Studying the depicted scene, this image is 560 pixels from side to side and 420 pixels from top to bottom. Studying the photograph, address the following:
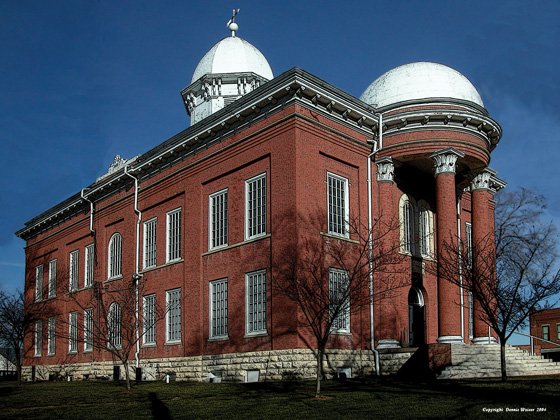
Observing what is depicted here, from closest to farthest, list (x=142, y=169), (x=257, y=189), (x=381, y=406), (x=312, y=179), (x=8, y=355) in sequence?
(x=381, y=406) < (x=312, y=179) < (x=257, y=189) < (x=142, y=169) < (x=8, y=355)

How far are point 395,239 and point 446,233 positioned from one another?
2.41 metres

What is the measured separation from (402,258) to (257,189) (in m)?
6.85

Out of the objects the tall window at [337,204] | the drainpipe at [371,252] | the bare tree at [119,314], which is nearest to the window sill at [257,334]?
the drainpipe at [371,252]

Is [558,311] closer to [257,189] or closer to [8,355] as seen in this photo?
[257,189]

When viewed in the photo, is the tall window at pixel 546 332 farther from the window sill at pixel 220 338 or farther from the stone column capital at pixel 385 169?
the window sill at pixel 220 338

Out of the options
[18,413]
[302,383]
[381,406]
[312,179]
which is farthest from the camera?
[312,179]

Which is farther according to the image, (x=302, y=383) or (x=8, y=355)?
(x=8, y=355)

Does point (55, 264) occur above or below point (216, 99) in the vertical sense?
below

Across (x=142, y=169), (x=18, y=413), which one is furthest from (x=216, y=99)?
(x=18, y=413)

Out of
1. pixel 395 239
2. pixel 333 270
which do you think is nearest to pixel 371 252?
pixel 333 270

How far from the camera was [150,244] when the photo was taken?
3534cm

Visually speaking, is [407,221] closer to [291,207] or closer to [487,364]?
[291,207]

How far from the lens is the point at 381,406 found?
1566 cm

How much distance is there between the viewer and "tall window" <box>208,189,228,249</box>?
1180 inches
